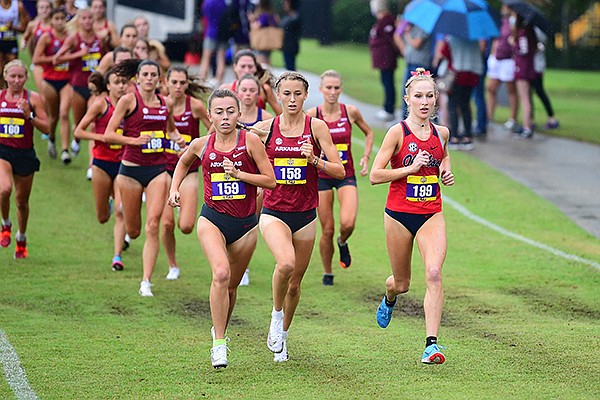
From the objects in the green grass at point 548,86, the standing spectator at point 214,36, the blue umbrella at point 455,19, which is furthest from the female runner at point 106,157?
the green grass at point 548,86

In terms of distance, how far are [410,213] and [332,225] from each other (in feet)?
11.3

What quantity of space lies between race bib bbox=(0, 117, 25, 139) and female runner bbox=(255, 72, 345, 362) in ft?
15.8

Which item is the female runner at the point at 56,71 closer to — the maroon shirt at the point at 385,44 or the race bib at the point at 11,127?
the race bib at the point at 11,127

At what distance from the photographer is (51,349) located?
9.32m

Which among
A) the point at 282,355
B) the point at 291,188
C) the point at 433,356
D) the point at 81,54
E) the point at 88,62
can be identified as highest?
the point at 81,54

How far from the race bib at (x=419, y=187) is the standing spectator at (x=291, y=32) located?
16323mm

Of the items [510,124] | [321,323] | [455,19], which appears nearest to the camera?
[321,323]

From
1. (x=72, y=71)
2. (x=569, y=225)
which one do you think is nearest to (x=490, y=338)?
(x=569, y=225)

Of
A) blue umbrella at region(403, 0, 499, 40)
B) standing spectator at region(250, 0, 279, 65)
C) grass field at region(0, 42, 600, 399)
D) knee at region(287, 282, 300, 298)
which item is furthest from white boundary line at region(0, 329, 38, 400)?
standing spectator at region(250, 0, 279, 65)

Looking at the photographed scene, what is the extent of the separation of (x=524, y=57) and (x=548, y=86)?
45.2ft

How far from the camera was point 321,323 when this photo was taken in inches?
419

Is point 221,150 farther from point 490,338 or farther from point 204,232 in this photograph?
point 490,338

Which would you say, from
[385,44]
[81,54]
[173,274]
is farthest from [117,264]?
[385,44]

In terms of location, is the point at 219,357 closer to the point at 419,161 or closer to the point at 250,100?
the point at 419,161
